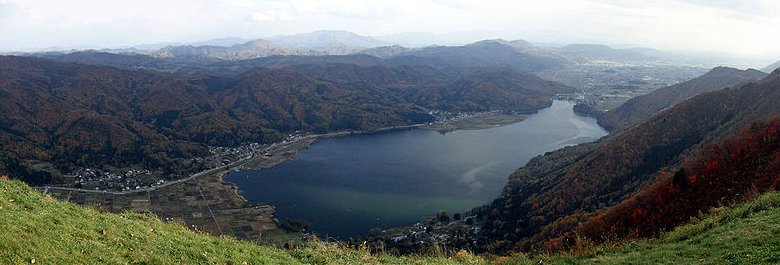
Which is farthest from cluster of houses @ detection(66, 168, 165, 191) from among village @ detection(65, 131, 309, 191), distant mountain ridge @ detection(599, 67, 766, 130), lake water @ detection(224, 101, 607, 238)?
distant mountain ridge @ detection(599, 67, 766, 130)

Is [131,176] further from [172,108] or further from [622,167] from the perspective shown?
[622,167]

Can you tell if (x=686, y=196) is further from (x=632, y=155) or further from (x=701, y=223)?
(x=632, y=155)

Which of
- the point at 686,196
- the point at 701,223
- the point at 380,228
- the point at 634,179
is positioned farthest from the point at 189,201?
the point at 701,223

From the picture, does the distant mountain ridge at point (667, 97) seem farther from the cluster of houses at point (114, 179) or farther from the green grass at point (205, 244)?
the green grass at point (205, 244)

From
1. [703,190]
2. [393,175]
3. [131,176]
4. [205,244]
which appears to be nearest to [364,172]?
[393,175]

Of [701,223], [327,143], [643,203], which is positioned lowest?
[327,143]

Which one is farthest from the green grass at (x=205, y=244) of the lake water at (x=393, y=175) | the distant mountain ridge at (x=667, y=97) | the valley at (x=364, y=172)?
the distant mountain ridge at (x=667, y=97)
